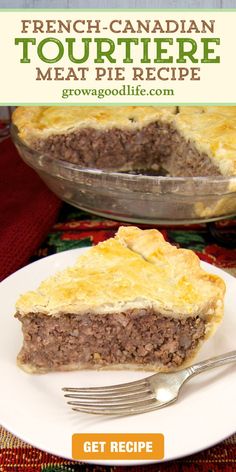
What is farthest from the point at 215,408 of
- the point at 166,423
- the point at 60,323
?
the point at 60,323

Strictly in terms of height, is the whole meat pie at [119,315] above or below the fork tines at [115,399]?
above

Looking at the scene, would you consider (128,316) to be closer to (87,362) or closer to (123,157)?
(87,362)

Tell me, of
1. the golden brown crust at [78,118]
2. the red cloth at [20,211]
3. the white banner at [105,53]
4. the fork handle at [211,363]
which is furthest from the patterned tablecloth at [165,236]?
the white banner at [105,53]

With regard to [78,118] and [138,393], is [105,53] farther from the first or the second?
[138,393]

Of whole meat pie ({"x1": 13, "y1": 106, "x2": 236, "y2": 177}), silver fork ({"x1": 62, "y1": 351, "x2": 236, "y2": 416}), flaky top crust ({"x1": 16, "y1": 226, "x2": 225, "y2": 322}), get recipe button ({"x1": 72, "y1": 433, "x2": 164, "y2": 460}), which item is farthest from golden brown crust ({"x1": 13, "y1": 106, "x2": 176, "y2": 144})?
get recipe button ({"x1": 72, "y1": 433, "x2": 164, "y2": 460})

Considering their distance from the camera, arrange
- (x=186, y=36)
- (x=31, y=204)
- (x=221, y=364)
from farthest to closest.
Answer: (x=31, y=204)
(x=186, y=36)
(x=221, y=364)

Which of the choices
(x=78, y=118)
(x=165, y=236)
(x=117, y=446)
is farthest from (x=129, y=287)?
(x=78, y=118)

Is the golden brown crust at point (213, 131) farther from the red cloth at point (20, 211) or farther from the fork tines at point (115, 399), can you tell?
the fork tines at point (115, 399)

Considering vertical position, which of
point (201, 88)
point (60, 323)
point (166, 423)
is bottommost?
point (166, 423)
